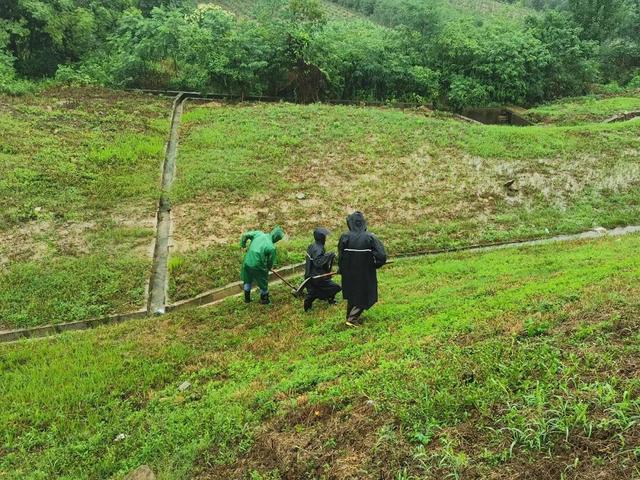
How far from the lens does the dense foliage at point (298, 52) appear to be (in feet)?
76.7

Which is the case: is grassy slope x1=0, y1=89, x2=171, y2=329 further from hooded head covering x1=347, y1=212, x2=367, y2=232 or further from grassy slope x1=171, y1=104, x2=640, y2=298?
hooded head covering x1=347, y1=212, x2=367, y2=232

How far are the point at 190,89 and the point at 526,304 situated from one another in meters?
20.7

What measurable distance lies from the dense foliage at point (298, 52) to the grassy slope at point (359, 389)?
57.1ft

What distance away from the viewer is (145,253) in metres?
11.4

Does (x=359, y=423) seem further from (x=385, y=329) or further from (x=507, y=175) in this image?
(x=507, y=175)

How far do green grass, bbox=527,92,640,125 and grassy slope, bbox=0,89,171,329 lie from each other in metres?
16.9

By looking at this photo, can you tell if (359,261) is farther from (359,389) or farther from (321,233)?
(359,389)

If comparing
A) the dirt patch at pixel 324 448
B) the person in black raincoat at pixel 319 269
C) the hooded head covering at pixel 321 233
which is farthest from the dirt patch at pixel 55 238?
the dirt patch at pixel 324 448

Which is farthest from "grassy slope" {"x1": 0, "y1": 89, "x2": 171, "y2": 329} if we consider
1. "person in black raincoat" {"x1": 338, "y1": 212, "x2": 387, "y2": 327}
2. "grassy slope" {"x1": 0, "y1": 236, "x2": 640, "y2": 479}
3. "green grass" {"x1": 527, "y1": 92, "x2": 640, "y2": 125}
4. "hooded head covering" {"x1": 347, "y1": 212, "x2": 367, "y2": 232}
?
"green grass" {"x1": 527, "y1": 92, "x2": 640, "y2": 125}

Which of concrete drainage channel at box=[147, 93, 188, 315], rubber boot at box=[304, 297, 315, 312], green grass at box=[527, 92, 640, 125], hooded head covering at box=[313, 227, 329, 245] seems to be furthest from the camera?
green grass at box=[527, 92, 640, 125]

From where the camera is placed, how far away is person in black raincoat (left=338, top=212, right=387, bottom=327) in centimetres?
746

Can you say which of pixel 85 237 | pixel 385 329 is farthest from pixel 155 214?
pixel 385 329

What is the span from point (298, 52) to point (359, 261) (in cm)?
1849

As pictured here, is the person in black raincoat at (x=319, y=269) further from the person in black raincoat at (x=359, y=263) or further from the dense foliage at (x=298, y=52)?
the dense foliage at (x=298, y=52)
